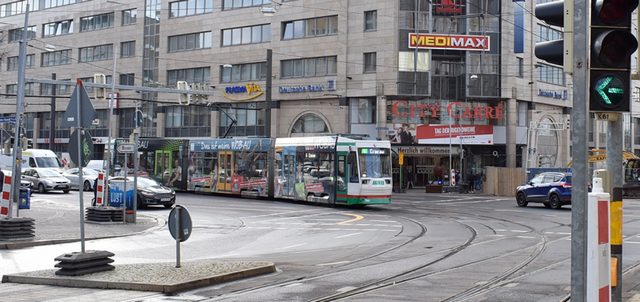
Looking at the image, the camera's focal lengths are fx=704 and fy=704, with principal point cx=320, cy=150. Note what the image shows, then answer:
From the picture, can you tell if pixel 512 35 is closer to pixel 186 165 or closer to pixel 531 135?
pixel 531 135

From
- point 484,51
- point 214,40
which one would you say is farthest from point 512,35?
point 214,40

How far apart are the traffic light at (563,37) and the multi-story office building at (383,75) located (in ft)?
127

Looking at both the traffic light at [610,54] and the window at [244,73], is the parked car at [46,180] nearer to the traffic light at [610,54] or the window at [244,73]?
the window at [244,73]

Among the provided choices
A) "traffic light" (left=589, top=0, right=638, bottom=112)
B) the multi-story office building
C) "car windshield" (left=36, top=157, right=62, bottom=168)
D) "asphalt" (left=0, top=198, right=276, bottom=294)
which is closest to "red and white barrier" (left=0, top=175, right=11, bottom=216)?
"asphalt" (left=0, top=198, right=276, bottom=294)

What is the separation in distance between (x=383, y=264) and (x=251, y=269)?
2953 mm

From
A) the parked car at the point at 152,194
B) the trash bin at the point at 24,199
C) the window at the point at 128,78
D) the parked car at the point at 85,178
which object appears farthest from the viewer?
the window at the point at 128,78

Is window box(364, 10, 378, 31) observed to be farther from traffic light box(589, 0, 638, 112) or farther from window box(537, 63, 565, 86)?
traffic light box(589, 0, 638, 112)

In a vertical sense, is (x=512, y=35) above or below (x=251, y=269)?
above

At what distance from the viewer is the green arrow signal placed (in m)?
5.61

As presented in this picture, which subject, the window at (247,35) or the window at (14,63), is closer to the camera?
the window at (247,35)

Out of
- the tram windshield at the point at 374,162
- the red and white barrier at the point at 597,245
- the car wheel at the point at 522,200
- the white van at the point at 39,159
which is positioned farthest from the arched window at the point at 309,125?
the red and white barrier at the point at 597,245

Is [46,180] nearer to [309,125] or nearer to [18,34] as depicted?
[309,125]

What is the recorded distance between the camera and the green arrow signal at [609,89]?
5.61 metres

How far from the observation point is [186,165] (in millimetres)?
40344
